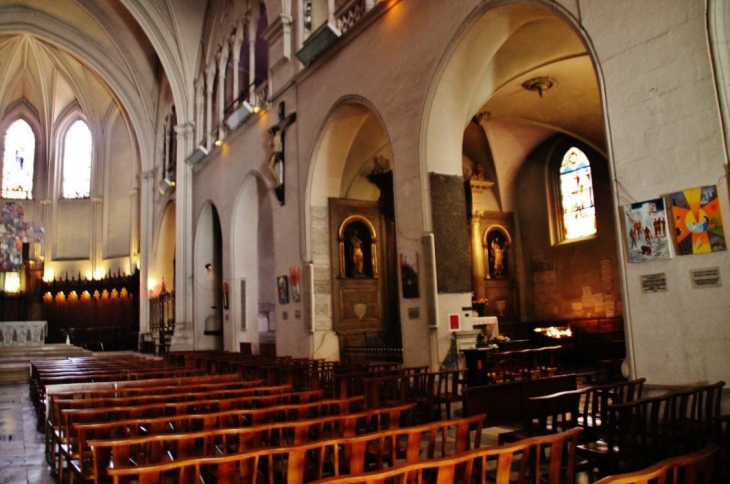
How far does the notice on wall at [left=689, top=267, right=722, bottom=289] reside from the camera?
501 cm

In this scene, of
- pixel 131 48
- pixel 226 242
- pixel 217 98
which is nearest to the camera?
pixel 226 242

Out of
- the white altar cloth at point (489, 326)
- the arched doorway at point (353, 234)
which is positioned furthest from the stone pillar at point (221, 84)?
the white altar cloth at point (489, 326)

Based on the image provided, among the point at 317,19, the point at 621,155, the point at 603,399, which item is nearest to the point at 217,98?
the point at 317,19

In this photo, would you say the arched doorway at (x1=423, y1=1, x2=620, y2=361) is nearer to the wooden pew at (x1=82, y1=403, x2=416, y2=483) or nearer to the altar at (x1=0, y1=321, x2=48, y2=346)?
the wooden pew at (x1=82, y1=403, x2=416, y2=483)

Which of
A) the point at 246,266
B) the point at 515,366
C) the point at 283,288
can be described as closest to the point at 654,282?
the point at 515,366

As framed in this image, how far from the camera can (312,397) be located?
5348mm

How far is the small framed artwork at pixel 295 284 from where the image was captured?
12484 millimetres

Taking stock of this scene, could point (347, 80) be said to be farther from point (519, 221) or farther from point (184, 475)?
point (184, 475)

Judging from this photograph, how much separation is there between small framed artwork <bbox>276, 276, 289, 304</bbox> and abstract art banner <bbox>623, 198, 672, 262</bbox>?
855cm

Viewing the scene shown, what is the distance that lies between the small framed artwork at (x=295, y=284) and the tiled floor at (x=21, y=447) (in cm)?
520

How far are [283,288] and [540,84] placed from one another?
22.9ft

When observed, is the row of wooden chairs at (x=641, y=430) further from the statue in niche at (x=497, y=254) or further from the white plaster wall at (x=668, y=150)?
the statue in niche at (x=497, y=254)

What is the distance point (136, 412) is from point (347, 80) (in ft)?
26.3

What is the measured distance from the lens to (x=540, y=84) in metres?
11.7
